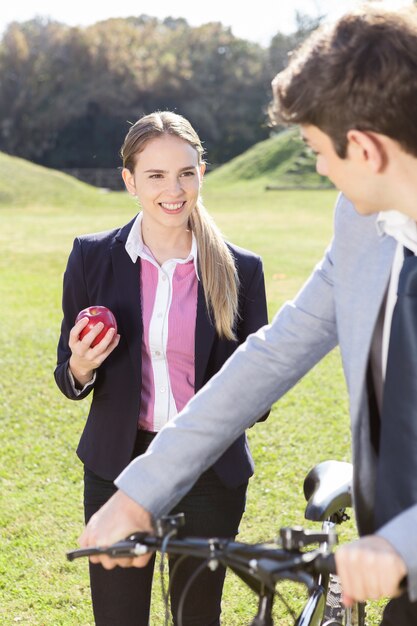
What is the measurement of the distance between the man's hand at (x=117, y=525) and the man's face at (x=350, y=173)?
0.85 metres

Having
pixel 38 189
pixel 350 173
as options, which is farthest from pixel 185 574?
pixel 38 189

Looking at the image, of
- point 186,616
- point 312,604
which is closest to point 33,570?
point 186,616

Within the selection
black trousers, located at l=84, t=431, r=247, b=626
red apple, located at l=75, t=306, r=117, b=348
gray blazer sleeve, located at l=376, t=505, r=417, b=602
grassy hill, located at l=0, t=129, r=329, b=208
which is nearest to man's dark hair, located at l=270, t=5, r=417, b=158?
gray blazer sleeve, located at l=376, t=505, r=417, b=602

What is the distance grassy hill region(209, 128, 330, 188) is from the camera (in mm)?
44700

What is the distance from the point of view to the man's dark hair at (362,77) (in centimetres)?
→ 191

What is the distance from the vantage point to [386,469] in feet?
7.09

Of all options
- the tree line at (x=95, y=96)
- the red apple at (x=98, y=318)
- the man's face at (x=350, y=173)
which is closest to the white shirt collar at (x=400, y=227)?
the man's face at (x=350, y=173)

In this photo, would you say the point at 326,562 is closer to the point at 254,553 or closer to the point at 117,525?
the point at 254,553

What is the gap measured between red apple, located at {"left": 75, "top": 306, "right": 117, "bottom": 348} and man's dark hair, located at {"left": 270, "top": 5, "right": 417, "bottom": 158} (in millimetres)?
1622

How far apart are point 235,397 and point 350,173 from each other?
2.12 ft

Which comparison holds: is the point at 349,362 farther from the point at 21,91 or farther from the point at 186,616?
the point at 21,91

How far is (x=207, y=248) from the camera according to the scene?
3.79m

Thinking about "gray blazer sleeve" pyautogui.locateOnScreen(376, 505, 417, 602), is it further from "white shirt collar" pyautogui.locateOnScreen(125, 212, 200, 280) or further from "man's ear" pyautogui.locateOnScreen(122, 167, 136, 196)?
"man's ear" pyautogui.locateOnScreen(122, 167, 136, 196)

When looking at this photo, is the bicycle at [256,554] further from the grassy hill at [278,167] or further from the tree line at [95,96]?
the tree line at [95,96]
